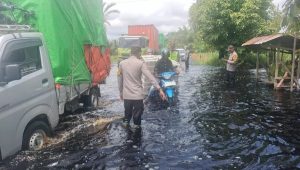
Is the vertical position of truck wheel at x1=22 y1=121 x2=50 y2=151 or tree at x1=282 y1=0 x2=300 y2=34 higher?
tree at x1=282 y1=0 x2=300 y2=34

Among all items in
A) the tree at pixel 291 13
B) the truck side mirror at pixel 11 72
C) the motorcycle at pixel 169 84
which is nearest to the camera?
the truck side mirror at pixel 11 72

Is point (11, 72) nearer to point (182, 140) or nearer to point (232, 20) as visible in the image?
point (182, 140)

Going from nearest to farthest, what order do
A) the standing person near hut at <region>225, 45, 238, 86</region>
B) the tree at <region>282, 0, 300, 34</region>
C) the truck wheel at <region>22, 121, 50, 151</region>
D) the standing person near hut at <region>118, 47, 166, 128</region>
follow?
1. the truck wheel at <region>22, 121, 50, 151</region>
2. the standing person near hut at <region>118, 47, 166, 128</region>
3. the tree at <region>282, 0, 300, 34</region>
4. the standing person near hut at <region>225, 45, 238, 86</region>

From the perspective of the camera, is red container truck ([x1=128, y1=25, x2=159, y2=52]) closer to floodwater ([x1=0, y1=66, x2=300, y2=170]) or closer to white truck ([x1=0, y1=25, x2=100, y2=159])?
floodwater ([x1=0, y1=66, x2=300, y2=170])

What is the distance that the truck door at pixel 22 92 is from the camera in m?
5.09

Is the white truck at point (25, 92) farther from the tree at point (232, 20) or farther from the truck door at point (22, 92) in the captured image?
the tree at point (232, 20)

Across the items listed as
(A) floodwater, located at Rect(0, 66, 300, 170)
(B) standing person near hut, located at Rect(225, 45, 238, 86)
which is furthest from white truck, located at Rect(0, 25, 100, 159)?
(B) standing person near hut, located at Rect(225, 45, 238, 86)

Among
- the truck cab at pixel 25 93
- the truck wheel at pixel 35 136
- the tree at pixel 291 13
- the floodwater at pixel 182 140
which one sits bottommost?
the floodwater at pixel 182 140

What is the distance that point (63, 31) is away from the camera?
7.29 meters

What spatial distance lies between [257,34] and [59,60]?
2688 centimetres

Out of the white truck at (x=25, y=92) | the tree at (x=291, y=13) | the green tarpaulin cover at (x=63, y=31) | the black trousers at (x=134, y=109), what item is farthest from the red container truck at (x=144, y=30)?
the white truck at (x=25, y=92)

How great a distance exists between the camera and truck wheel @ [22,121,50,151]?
570 cm

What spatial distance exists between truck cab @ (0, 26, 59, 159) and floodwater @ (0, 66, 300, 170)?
413mm

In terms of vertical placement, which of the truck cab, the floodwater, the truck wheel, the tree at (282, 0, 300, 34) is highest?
the tree at (282, 0, 300, 34)
